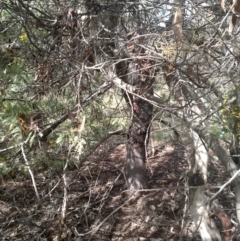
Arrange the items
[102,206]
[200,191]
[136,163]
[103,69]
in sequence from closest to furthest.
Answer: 1. [200,191]
2. [103,69]
3. [102,206]
4. [136,163]

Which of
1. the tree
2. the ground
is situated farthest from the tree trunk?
the ground

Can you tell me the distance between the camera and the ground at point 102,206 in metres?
4.76

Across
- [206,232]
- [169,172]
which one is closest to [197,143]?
[206,232]

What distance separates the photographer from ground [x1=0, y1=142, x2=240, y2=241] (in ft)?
15.6

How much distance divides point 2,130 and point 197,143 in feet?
7.32

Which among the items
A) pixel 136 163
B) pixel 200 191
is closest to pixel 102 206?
pixel 136 163

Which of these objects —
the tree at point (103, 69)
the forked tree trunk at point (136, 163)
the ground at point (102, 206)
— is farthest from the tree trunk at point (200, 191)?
the forked tree trunk at point (136, 163)

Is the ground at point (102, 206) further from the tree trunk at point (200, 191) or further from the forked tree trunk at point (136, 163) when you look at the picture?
the tree trunk at point (200, 191)

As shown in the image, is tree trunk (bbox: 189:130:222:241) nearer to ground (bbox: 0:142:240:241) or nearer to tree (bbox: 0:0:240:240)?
tree (bbox: 0:0:240:240)

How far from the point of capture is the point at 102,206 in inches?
217

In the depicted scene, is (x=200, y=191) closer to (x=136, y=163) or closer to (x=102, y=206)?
(x=102, y=206)

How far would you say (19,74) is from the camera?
13.4ft

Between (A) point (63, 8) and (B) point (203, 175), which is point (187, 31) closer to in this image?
(A) point (63, 8)

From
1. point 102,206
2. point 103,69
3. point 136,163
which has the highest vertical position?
point 103,69
